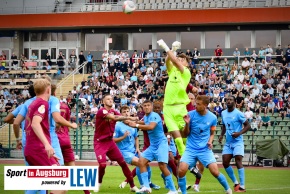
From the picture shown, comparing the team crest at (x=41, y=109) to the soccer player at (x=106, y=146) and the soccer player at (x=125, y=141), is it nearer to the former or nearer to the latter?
the soccer player at (x=106, y=146)

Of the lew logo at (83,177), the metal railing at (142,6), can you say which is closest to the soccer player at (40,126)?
the lew logo at (83,177)

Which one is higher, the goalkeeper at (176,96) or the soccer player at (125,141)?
the goalkeeper at (176,96)

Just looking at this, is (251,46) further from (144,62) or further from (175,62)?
(175,62)

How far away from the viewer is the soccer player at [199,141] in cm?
1611

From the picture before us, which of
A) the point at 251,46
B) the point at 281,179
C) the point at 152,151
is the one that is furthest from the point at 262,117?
the point at 152,151

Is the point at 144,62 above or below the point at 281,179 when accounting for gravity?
above

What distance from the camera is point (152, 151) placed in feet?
58.4

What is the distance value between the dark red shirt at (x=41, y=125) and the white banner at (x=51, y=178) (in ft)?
2.98

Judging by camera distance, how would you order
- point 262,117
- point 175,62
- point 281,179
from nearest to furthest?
point 175,62, point 281,179, point 262,117

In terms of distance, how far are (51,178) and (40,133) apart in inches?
41.6

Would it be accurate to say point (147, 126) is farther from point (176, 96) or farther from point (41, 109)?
point (41, 109)

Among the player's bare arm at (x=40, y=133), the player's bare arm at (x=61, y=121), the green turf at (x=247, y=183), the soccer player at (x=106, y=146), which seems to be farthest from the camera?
the green turf at (x=247, y=183)

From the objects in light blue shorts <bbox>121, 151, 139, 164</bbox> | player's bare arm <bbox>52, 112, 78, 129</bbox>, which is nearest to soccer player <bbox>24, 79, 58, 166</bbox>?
player's bare arm <bbox>52, 112, 78, 129</bbox>

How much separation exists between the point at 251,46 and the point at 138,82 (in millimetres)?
12647
